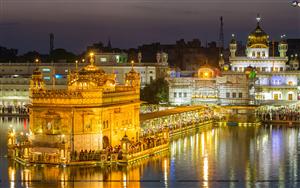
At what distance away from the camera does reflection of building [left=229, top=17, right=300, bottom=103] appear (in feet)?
226

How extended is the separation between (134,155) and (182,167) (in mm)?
2619

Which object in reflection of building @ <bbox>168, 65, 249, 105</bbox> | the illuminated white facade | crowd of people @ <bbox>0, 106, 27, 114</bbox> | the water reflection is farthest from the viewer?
the illuminated white facade

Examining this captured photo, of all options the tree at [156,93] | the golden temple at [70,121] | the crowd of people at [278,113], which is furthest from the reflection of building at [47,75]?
the golden temple at [70,121]

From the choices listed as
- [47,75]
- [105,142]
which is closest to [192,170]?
[105,142]

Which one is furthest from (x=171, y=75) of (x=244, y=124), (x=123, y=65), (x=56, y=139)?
(x=56, y=139)

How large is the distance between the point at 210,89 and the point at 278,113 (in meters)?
7.43

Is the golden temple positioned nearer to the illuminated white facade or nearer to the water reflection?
the water reflection

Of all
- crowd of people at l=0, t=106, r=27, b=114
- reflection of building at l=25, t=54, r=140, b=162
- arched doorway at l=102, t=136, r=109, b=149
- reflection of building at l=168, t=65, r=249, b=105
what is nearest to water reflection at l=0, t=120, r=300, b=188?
reflection of building at l=25, t=54, r=140, b=162

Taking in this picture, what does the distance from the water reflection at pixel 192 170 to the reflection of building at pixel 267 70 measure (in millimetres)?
25624

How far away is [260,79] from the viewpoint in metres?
69.9

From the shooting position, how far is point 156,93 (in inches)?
2665

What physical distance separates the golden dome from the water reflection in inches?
1260

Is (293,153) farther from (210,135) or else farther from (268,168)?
(210,135)

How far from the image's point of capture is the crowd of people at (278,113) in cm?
5825
